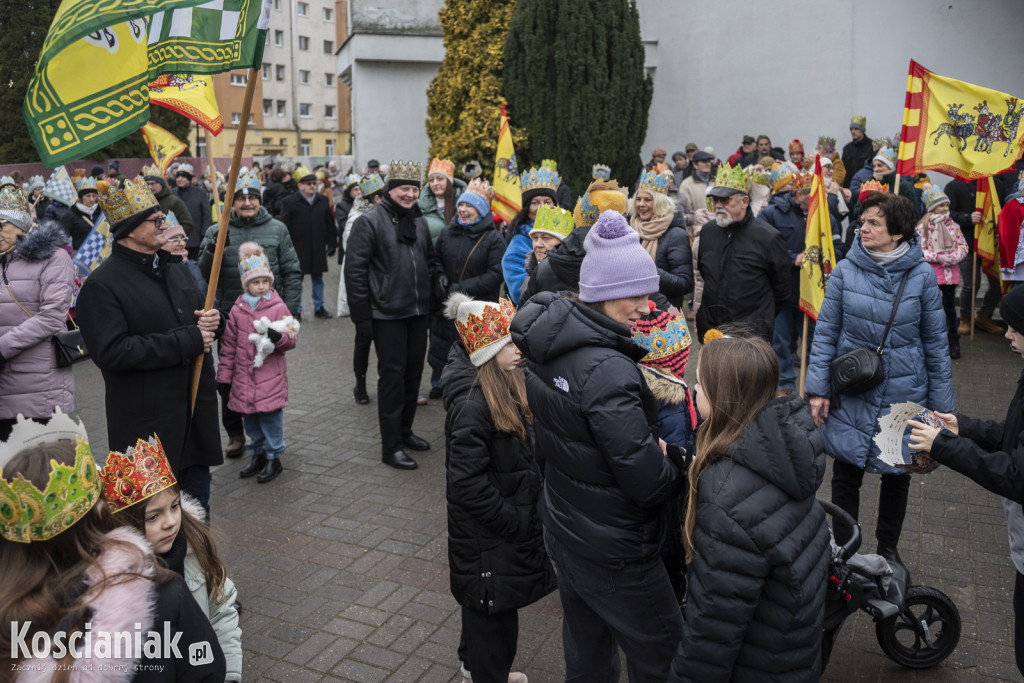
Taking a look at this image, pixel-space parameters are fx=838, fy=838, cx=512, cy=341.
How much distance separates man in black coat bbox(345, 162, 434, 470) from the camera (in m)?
6.79

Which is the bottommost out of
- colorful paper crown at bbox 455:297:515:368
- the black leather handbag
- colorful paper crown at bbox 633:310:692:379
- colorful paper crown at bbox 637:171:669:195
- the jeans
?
the jeans

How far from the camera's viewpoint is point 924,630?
397cm

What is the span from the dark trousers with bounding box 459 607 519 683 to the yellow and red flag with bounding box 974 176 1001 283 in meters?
8.98

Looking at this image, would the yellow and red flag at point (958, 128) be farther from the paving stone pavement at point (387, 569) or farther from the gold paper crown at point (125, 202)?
the gold paper crown at point (125, 202)

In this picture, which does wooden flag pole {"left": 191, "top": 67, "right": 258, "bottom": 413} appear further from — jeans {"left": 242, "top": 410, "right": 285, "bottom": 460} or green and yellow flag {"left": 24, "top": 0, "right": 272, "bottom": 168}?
jeans {"left": 242, "top": 410, "right": 285, "bottom": 460}

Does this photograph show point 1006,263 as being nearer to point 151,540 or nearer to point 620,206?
point 620,206

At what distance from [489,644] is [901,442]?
6.69ft

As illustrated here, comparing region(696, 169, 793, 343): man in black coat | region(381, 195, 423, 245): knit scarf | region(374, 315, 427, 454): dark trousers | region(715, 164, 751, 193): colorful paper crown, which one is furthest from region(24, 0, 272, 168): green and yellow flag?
region(696, 169, 793, 343): man in black coat

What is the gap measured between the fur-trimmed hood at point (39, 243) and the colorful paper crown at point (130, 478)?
3.76 m

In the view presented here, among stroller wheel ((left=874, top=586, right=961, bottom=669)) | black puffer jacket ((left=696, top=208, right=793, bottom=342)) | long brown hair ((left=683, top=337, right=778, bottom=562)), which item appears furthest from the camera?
black puffer jacket ((left=696, top=208, right=793, bottom=342))

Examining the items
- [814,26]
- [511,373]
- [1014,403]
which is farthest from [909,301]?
[814,26]

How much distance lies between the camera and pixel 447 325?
26.0ft

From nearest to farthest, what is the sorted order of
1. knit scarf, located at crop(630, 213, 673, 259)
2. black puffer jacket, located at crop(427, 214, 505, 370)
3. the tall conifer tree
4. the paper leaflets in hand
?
the paper leaflets in hand
knit scarf, located at crop(630, 213, 673, 259)
black puffer jacket, located at crop(427, 214, 505, 370)
the tall conifer tree

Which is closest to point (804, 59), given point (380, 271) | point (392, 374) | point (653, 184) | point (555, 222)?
point (653, 184)
